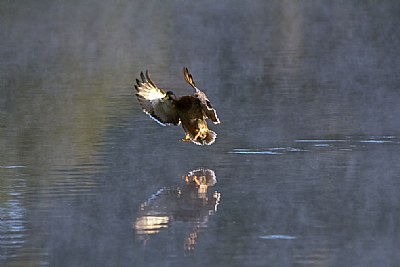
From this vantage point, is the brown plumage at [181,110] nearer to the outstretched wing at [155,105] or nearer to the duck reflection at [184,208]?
the outstretched wing at [155,105]

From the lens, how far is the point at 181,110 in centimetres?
1159

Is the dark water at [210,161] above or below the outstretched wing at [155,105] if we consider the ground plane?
below

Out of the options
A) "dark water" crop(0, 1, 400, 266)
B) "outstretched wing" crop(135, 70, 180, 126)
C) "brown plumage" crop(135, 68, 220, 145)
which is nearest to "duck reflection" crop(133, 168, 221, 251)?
"dark water" crop(0, 1, 400, 266)

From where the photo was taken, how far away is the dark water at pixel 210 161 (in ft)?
27.4

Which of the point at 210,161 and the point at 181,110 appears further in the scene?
the point at 210,161

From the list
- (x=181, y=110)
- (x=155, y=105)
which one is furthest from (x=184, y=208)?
(x=155, y=105)

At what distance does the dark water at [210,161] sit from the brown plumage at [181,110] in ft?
1.01

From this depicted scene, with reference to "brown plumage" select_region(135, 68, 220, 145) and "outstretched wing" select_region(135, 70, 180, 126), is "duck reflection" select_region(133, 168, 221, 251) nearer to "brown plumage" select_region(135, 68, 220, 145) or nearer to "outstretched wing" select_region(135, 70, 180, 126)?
"brown plumage" select_region(135, 68, 220, 145)

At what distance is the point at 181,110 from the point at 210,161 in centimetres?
58

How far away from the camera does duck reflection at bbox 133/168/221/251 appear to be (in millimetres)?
8805

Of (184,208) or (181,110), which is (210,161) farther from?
(184,208)

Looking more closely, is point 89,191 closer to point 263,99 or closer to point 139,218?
point 139,218

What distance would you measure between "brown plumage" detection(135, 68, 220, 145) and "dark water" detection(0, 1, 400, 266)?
31cm

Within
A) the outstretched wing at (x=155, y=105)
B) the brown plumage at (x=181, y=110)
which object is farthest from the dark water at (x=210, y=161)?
the outstretched wing at (x=155, y=105)
